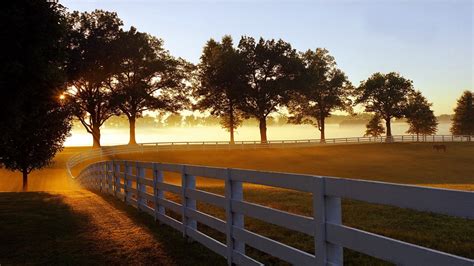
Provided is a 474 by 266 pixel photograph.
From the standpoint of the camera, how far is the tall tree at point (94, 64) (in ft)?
194

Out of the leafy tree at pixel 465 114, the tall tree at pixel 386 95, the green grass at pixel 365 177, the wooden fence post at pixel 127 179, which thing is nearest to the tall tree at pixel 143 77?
the green grass at pixel 365 177

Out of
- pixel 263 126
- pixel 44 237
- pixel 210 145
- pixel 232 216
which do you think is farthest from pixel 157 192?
pixel 263 126

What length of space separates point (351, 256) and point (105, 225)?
637 centimetres

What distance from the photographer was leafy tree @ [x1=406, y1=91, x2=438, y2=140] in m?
88.4

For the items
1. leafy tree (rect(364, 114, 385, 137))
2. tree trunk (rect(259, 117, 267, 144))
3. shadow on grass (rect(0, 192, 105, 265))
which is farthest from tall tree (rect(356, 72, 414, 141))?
shadow on grass (rect(0, 192, 105, 265))

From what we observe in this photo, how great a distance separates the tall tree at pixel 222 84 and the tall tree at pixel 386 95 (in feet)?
88.6

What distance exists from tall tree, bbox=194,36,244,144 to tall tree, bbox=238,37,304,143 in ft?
4.72

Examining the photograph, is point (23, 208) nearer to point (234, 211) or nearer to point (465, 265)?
point (234, 211)

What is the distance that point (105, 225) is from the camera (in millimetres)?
11328

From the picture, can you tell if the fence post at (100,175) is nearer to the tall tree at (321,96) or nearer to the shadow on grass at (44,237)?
the shadow on grass at (44,237)

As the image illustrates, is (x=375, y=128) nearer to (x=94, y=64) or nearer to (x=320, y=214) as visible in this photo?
(x=94, y=64)

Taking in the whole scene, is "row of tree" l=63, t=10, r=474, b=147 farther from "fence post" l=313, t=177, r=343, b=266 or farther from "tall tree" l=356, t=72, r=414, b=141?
"fence post" l=313, t=177, r=343, b=266

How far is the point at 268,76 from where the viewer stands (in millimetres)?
71625

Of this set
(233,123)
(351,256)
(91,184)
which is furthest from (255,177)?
(233,123)
